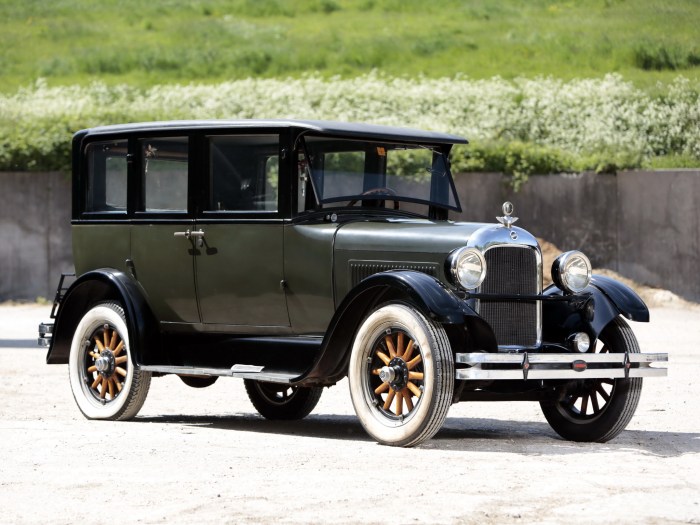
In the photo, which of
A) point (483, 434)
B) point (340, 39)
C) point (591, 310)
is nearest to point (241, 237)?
point (483, 434)

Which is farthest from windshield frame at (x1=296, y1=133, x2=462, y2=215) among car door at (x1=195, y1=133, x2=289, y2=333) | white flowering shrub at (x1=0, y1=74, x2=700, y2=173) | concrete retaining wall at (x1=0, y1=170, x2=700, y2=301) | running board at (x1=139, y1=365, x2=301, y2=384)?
white flowering shrub at (x1=0, y1=74, x2=700, y2=173)

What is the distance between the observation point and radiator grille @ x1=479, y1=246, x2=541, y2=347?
890 cm

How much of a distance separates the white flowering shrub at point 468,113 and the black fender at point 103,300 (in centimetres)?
1383

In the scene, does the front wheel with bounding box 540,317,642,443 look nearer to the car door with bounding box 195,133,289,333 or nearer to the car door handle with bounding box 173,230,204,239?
the car door with bounding box 195,133,289,333

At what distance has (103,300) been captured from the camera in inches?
423

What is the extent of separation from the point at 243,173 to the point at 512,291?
2.22 meters

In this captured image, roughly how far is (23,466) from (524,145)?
17.5 metres

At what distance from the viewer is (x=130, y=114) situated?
26234mm

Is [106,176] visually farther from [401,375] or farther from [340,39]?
[340,39]

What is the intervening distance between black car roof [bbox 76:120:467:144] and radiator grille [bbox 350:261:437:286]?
1.08 metres

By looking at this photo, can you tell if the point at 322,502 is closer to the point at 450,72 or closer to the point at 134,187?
the point at 134,187

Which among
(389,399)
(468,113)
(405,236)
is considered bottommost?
(389,399)

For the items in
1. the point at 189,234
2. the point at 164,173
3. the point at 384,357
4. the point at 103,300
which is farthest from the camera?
the point at 103,300

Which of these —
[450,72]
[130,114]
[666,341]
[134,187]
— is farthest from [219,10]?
[134,187]
